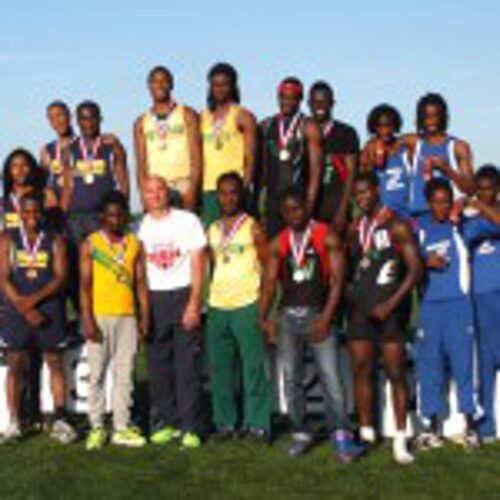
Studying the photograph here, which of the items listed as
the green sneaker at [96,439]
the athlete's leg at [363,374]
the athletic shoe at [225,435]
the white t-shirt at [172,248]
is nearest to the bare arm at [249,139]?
the white t-shirt at [172,248]

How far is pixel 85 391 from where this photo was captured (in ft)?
28.5

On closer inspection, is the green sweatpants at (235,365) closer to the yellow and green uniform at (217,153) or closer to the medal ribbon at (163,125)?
the yellow and green uniform at (217,153)

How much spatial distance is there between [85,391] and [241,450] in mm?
1765

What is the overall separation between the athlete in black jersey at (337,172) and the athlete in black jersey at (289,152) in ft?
0.96

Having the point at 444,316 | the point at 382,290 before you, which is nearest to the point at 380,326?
the point at 382,290

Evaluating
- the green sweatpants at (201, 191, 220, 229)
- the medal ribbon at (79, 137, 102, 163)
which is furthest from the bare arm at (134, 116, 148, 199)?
the green sweatpants at (201, 191, 220, 229)

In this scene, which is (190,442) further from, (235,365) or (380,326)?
(380,326)

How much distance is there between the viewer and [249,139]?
27.0 feet

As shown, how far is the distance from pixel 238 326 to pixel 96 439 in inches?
58.1

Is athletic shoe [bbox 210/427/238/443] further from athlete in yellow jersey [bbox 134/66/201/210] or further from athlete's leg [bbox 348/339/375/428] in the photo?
athlete in yellow jersey [bbox 134/66/201/210]

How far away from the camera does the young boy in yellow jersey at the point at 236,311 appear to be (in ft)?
25.3

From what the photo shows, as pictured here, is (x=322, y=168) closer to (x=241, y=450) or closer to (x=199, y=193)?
(x=199, y=193)

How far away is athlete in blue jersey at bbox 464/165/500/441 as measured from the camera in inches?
299

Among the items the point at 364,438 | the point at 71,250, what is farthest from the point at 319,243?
the point at 71,250
